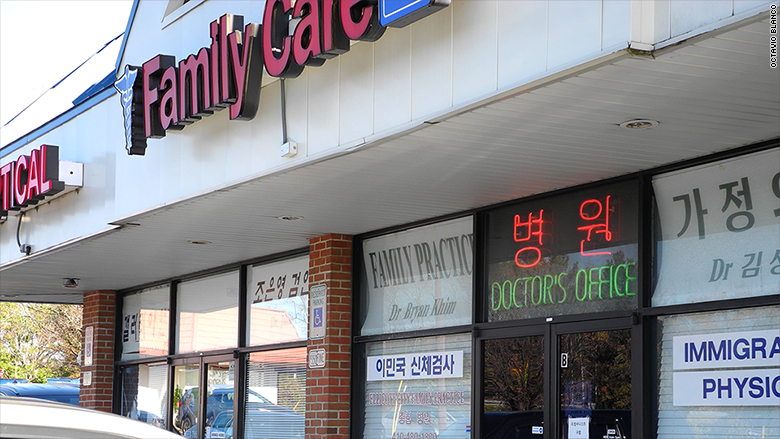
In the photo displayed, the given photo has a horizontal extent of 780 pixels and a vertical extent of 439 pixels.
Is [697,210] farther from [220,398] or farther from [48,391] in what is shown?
[48,391]

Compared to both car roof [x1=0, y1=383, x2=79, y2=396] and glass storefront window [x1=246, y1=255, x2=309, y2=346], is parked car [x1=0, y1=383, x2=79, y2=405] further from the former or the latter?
glass storefront window [x1=246, y1=255, x2=309, y2=346]

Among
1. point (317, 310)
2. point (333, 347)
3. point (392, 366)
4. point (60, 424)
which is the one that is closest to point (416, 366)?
point (392, 366)

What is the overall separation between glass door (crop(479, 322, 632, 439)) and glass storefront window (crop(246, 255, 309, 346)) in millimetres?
3163

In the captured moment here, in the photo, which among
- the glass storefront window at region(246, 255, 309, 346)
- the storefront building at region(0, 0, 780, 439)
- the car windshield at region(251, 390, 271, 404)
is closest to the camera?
the storefront building at region(0, 0, 780, 439)

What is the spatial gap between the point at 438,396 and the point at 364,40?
4.12 m

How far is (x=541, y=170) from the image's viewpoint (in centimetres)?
718

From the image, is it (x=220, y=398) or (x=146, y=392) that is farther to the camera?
(x=146, y=392)

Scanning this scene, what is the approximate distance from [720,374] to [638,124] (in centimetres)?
192

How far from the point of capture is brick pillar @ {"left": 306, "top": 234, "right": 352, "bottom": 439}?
10023 millimetres

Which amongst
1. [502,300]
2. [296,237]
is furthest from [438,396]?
[296,237]

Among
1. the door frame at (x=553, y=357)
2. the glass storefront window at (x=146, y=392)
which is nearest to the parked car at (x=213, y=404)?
the glass storefront window at (x=146, y=392)

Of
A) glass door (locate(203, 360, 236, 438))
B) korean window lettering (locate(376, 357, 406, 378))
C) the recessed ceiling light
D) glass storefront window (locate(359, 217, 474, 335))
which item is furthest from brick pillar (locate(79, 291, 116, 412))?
the recessed ceiling light

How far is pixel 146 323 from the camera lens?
583 inches

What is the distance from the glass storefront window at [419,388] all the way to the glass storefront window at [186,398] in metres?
4.02
